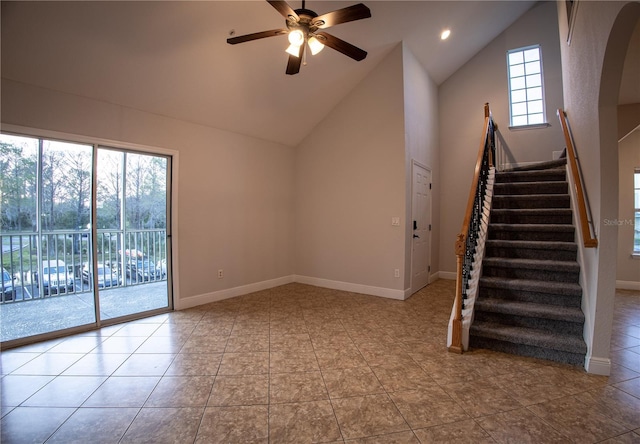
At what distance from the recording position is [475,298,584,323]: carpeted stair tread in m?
2.58

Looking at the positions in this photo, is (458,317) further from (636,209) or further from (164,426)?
(636,209)

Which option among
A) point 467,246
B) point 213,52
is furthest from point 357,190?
point 213,52

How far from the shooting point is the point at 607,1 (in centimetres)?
190

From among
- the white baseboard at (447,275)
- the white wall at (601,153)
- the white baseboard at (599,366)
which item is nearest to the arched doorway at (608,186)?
the white wall at (601,153)

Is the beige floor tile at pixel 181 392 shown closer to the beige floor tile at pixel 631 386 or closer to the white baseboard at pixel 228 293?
the white baseboard at pixel 228 293

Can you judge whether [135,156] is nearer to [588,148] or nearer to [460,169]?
[588,148]

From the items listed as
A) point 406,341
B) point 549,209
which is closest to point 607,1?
point 549,209

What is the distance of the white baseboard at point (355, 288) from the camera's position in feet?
14.2

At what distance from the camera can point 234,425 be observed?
1.75 meters

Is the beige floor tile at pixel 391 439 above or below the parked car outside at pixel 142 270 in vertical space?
below

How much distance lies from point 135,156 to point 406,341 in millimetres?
3910

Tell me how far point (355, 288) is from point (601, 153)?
3.38 metres

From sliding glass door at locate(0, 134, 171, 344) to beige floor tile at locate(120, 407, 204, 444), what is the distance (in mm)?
2072

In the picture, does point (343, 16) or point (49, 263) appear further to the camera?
point (49, 263)
